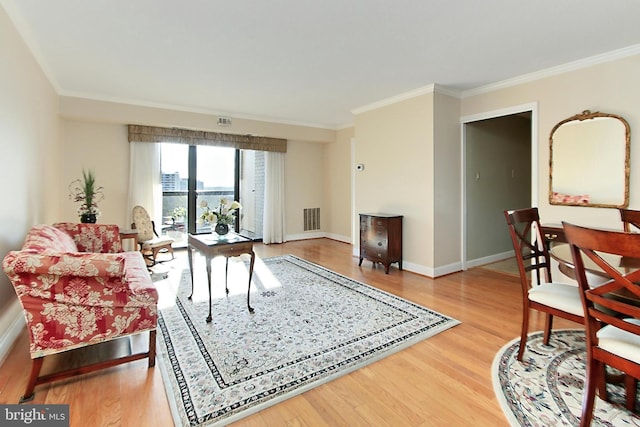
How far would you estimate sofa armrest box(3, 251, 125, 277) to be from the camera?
166 cm

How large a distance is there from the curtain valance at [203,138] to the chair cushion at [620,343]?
18.6ft

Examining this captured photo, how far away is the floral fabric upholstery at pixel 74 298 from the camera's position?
171cm

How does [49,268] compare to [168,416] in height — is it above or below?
above

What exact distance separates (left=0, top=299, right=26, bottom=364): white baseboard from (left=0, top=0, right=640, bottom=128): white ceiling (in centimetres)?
226

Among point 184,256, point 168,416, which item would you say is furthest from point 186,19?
point 184,256

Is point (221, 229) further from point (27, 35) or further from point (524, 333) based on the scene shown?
point (524, 333)

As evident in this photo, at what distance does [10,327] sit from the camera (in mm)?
2402

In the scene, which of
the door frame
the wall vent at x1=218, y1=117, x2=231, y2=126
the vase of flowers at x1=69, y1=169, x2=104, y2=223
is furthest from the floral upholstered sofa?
the door frame

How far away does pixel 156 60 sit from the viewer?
3.28 metres

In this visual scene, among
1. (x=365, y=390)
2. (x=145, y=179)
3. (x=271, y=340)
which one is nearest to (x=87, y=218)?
(x=145, y=179)

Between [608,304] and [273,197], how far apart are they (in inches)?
226

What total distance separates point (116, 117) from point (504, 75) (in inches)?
207

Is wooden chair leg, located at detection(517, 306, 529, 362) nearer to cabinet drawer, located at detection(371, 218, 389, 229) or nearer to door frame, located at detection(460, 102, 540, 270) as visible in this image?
door frame, located at detection(460, 102, 540, 270)

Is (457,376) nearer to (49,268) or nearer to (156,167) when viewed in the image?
(49,268)
